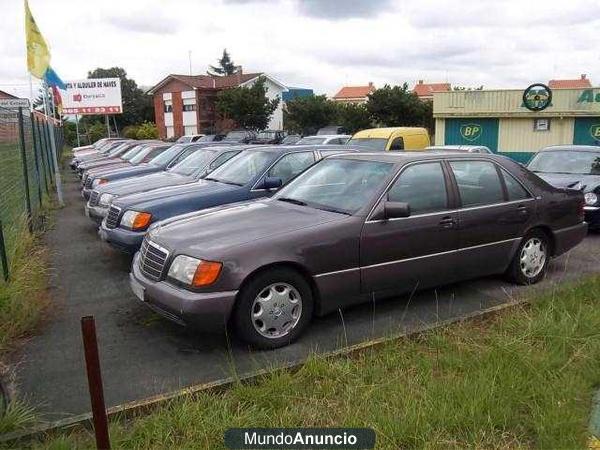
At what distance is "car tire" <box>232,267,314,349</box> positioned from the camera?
4.14 metres

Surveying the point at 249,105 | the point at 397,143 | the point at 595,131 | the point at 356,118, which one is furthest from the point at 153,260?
the point at 249,105

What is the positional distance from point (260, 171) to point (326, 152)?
1.30 metres

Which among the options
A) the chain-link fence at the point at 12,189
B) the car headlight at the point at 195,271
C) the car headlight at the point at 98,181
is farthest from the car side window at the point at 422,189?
the car headlight at the point at 98,181

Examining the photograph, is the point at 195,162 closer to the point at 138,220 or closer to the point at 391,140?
the point at 138,220

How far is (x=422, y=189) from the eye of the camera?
509cm

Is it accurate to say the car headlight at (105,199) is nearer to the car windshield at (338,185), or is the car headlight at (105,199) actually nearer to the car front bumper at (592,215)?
the car windshield at (338,185)

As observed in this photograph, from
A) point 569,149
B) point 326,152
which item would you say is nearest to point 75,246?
point 326,152

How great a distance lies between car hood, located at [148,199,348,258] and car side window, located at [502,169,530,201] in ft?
6.86

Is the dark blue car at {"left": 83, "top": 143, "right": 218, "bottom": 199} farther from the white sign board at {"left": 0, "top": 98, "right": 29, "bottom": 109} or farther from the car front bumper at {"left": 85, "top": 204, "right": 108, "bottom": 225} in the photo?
the car front bumper at {"left": 85, "top": 204, "right": 108, "bottom": 225}

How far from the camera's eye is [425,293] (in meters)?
5.66

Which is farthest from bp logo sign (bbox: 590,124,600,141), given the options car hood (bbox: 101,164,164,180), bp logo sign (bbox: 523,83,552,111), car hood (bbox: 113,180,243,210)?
car hood (bbox: 113,180,243,210)

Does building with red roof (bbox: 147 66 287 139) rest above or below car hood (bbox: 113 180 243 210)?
above

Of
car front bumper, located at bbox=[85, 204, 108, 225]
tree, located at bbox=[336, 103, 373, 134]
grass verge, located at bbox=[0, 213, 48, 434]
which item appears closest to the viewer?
grass verge, located at bbox=[0, 213, 48, 434]

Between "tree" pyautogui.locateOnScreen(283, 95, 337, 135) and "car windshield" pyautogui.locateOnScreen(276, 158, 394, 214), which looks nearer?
"car windshield" pyautogui.locateOnScreen(276, 158, 394, 214)
